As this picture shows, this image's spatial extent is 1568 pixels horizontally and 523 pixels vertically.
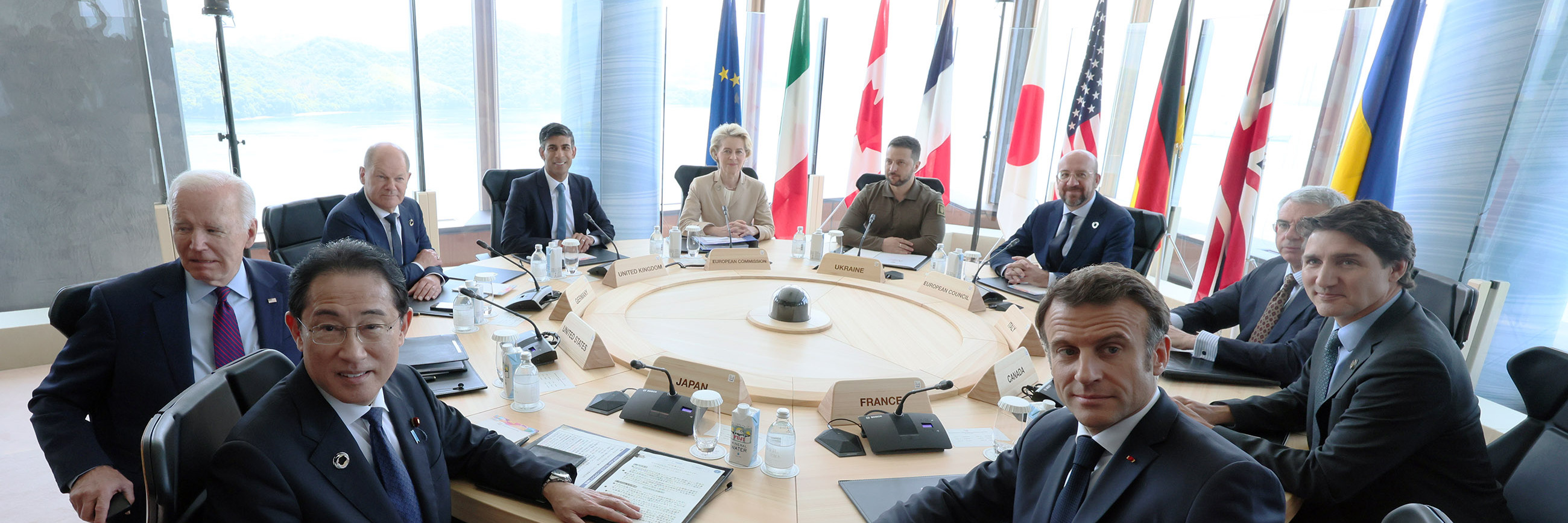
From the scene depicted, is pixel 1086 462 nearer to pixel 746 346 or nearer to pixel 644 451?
pixel 644 451

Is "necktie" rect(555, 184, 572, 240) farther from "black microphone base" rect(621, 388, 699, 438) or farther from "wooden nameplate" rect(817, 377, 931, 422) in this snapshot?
"wooden nameplate" rect(817, 377, 931, 422)

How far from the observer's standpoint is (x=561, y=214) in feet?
14.9

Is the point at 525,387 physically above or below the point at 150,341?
below

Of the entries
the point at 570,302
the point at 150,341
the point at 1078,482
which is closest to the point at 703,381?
the point at 570,302

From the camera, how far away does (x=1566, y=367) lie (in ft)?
5.94

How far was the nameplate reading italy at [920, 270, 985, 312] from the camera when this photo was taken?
3354 mm

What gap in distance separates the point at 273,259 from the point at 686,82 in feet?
13.3

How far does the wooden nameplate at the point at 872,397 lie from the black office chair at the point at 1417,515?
1.26 m

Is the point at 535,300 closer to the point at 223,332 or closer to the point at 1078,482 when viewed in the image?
the point at 223,332

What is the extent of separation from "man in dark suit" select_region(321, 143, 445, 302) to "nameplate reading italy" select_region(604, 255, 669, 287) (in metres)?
0.74

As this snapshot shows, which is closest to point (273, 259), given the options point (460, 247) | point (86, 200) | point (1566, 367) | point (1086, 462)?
Answer: point (86, 200)

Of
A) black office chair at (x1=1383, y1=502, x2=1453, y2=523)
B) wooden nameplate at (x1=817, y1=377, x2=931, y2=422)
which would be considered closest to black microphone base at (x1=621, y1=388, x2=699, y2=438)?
wooden nameplate at (x1=817, y1=377, x2=931, y2=422)

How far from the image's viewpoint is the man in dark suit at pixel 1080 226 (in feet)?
13.4

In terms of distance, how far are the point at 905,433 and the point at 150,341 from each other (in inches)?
78.3
